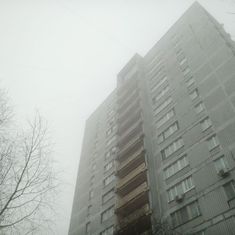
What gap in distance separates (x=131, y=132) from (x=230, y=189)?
17583mm

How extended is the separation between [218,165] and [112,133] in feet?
74.9

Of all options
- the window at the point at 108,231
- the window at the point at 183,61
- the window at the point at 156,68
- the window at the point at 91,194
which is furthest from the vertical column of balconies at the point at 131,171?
the window at the point at 183,61

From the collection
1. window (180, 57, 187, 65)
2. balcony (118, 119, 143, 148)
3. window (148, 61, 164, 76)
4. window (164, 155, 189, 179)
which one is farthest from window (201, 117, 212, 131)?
window (148, 61, 164, 76)

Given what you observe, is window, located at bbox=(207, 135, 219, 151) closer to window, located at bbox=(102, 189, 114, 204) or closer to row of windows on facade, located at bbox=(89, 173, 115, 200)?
window, located at bbox=(102, 189, 114, 204)

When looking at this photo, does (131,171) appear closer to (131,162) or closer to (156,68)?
(131,162)

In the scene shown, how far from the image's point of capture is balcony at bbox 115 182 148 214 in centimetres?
2614

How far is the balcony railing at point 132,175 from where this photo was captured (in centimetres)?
2806

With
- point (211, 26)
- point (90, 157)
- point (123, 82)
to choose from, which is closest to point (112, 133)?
point (90, 157)

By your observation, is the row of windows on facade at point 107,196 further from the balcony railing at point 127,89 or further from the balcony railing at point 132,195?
the balcony railing at point 127,89

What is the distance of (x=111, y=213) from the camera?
29.9m

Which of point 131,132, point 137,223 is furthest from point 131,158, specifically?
point 137,223

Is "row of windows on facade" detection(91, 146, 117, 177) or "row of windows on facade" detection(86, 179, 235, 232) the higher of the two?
"row of windows on facade" detection(91, 146, 117, 177)

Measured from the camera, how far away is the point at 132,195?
27.1m

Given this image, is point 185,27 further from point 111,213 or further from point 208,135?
point 111,213
